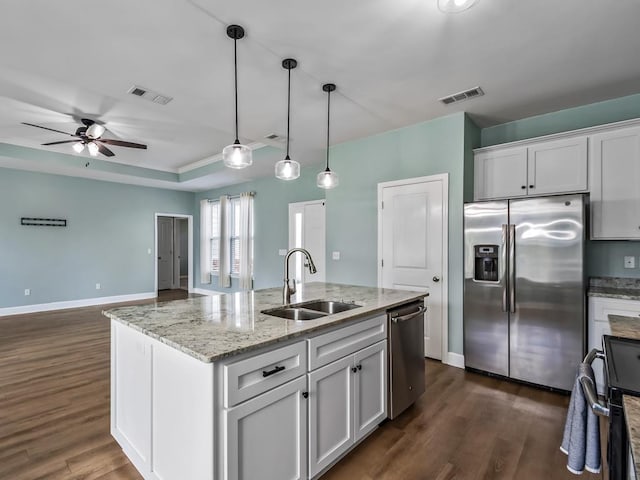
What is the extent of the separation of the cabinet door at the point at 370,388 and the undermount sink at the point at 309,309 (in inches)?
13.2

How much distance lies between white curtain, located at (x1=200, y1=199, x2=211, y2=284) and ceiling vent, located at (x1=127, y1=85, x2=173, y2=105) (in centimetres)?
507

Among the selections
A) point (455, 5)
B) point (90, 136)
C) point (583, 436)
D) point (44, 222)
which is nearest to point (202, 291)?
point (44, 222)

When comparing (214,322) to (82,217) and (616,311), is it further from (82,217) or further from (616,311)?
(82,217)

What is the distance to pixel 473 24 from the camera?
2.11 metres

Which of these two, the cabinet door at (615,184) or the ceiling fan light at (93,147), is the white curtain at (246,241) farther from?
the cabinet door at (615,184)

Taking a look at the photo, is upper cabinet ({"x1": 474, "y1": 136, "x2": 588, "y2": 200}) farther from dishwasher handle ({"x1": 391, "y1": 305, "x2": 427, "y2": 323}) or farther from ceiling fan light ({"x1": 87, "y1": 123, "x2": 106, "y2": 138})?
ceiling fan light ({"x1": 87, "y1": 123, "x2": 106, "y2": 138})

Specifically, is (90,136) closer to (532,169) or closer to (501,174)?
(501,174)

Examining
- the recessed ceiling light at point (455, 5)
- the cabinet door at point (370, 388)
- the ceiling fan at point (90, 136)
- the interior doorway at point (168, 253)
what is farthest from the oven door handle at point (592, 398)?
the interior doorway at point (168, 253)

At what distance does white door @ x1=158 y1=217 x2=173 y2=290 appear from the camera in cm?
930

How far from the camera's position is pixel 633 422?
29.4 inches

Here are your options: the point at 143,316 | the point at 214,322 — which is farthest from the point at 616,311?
the point at 143,316

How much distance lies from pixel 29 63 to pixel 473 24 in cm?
324

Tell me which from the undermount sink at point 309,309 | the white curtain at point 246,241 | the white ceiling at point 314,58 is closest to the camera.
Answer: the white ceiling at point 314,58

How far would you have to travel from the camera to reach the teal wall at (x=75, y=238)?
592 cm
